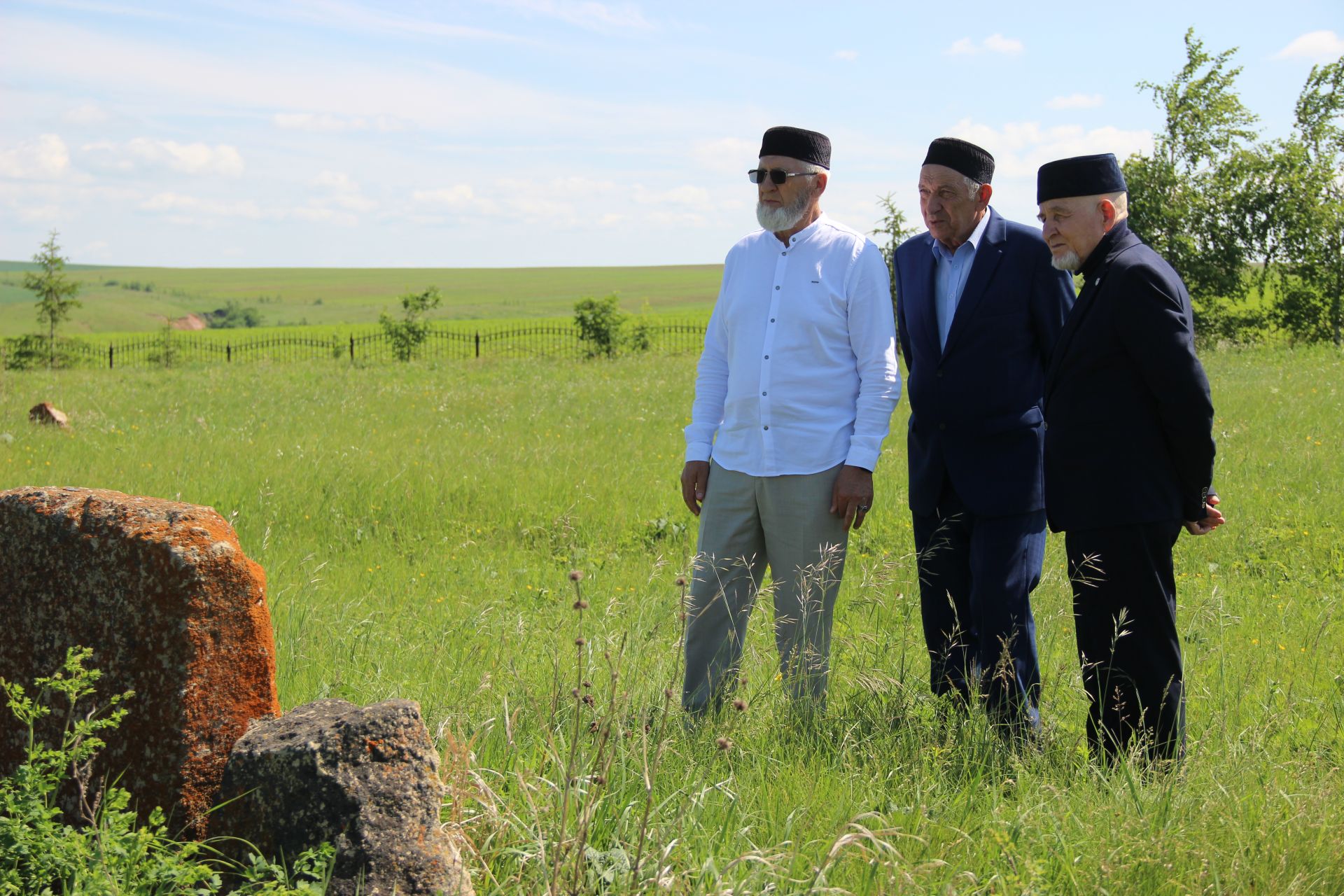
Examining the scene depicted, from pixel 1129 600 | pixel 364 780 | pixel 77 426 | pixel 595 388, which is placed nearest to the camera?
pixel 364 780

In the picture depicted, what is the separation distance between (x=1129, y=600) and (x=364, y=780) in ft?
8.02

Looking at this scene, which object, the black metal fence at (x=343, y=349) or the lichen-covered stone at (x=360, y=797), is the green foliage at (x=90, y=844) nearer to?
the lichen-covered stone at (x=360, y=797)

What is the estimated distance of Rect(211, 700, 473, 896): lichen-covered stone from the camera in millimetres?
2316

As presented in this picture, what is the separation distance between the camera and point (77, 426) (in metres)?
12.1

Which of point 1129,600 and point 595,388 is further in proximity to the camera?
point 595,388

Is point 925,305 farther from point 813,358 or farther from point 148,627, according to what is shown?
point 148,627

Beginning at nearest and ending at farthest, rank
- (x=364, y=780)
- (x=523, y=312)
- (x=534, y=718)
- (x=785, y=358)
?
(x=364, y=780)
(x=534, y=718)
(x=785, y=358)
(x=523, y=312)

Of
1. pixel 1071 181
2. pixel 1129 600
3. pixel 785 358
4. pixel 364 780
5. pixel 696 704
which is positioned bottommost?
pixel 696 704

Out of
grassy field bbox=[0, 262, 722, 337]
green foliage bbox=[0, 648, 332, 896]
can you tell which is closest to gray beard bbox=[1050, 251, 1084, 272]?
green foliage bbox=[0, 648, 332, 896]

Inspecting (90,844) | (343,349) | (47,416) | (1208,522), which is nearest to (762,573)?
(1208,522)

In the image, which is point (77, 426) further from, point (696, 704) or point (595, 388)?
point (696, 704)

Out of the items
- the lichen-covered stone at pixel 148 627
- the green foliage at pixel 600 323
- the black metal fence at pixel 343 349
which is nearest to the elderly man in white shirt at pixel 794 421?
the lichen-covered stone at pixel 148 627

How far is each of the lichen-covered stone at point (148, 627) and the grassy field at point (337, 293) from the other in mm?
31415

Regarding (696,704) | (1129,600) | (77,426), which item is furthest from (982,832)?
(77,426)
